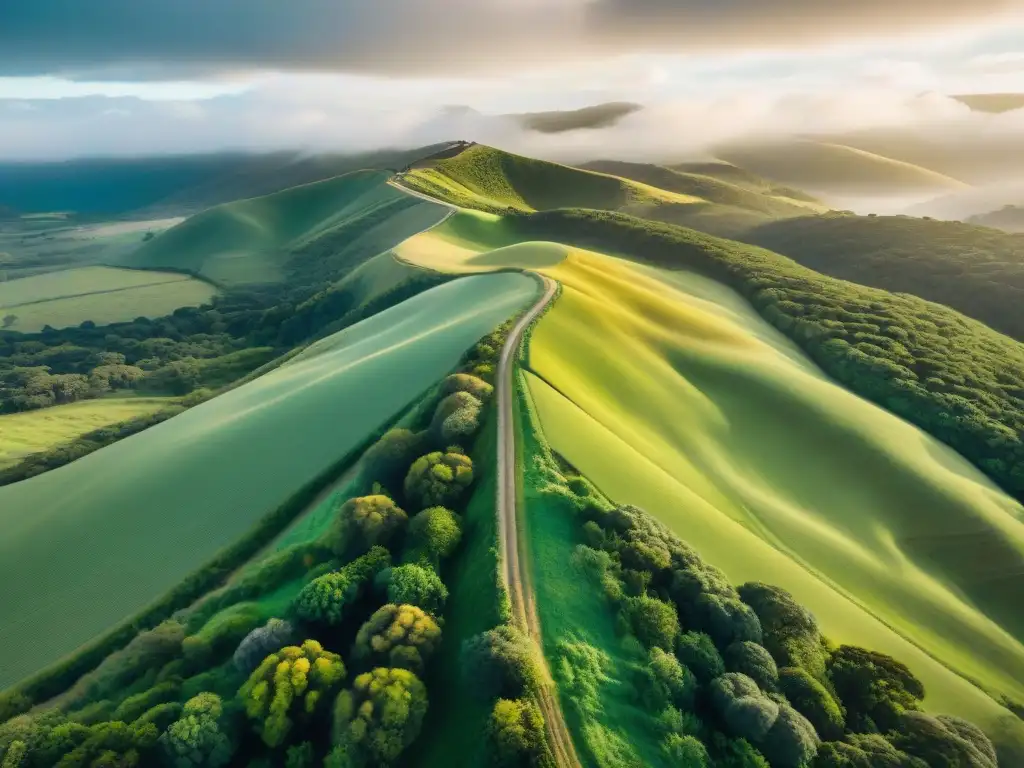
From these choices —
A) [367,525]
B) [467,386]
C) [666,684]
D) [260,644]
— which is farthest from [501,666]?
[467,386]

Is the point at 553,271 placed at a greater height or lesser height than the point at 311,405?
greater

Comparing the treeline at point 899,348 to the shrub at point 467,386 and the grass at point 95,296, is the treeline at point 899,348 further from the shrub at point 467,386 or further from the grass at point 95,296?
the grass at point 95,296

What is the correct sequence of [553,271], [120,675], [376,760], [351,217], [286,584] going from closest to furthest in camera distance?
[376,760] → [120,675] → [286,584] → [553,271] → [351,217]

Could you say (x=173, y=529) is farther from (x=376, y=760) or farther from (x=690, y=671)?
(x=690, y=671)

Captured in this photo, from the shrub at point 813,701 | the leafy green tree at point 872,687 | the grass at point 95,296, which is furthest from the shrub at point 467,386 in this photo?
the grass at point 95,296

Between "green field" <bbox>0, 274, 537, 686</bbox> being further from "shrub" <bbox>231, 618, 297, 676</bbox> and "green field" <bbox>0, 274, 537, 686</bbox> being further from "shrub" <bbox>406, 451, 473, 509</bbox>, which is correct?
"shrub" <bbox>231, 618, 297, 676</bbox>

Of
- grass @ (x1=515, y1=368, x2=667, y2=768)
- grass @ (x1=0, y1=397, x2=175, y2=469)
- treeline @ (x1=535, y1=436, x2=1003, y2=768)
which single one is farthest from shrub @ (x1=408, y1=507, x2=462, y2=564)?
grass @ (x1=0, y1=397, x2=175, y2=469)

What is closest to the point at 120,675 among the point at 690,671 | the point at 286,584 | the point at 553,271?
the point at 286,584

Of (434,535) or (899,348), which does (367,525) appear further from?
(899,348)
